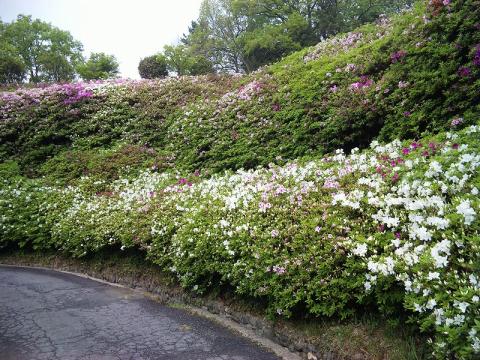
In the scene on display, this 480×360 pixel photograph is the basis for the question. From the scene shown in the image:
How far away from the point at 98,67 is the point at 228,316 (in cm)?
3570

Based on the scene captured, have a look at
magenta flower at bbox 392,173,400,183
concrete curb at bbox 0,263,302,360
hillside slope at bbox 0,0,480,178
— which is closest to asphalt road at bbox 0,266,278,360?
concrete curb at bbox 0,263,302,360

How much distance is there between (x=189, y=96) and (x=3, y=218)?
812 cm

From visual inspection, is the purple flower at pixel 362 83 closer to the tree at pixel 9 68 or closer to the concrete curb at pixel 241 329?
the concrete curb at pixel 241 329

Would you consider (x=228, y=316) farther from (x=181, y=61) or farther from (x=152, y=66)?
(x=181, y=61)

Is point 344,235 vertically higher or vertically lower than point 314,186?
lower

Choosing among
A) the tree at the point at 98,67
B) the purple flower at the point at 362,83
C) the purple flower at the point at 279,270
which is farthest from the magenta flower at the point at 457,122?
the tree at the point at 98,67

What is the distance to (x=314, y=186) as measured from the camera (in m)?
5.32

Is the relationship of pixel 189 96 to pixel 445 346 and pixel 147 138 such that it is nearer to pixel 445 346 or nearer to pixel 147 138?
pixel 147 138

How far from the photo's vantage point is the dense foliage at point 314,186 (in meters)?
3.45

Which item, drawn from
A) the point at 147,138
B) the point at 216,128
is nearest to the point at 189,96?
the point at 147,138

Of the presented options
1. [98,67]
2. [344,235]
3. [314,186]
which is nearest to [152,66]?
[98,67]

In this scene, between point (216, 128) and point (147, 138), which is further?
point (147, 138)

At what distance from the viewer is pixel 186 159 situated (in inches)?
427

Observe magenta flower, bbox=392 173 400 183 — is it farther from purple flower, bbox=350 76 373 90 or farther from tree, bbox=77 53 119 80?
tree, bbox=77 53 119 80
